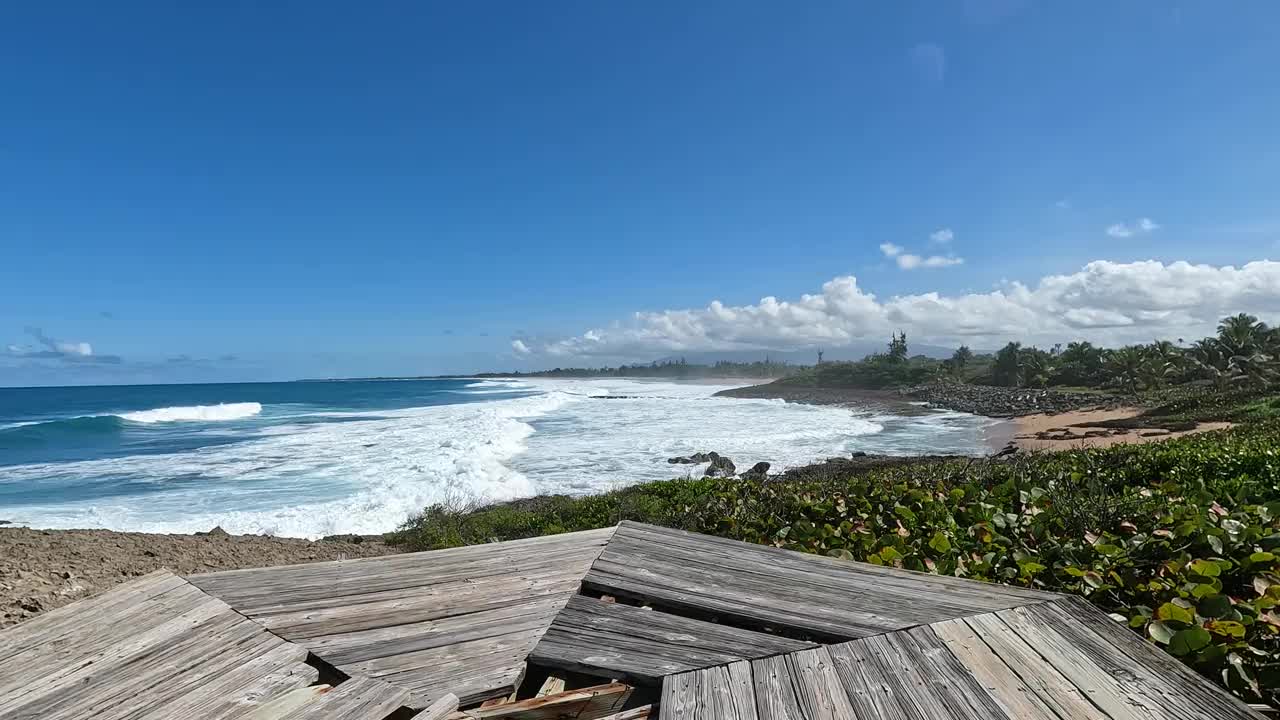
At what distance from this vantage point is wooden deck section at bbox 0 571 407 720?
1.87 m

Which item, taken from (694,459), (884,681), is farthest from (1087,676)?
(694,459)

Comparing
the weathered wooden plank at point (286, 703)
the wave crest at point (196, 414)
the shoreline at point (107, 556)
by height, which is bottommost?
the wave crest at point (196, 414)

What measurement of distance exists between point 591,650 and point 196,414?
189 ft

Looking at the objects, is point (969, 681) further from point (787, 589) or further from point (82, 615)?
point (82, 615)

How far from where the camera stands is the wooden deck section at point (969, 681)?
1790 mm

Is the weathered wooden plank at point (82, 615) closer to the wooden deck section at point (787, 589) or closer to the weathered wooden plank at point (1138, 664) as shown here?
the wooden deck section at point (787, 589)

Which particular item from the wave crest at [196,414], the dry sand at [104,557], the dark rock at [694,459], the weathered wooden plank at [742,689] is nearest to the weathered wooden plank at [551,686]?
the weathered wooden plank at [742,689]

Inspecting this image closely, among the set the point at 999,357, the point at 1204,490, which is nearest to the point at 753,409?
the point at 999,357

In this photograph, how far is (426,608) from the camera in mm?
2580

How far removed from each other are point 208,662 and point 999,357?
65650mm

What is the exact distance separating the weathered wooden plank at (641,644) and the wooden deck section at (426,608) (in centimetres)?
10

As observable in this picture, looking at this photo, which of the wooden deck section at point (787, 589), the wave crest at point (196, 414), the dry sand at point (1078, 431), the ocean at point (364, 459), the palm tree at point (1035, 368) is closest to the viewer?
the wooden deck section at point (787, 589)

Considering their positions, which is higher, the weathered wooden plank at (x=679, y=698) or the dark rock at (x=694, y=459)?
the weathered wooden plank at (x=679, y=698)

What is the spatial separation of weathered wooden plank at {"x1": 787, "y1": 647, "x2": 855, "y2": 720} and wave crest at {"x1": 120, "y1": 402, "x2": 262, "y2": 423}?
5032 centimetres
